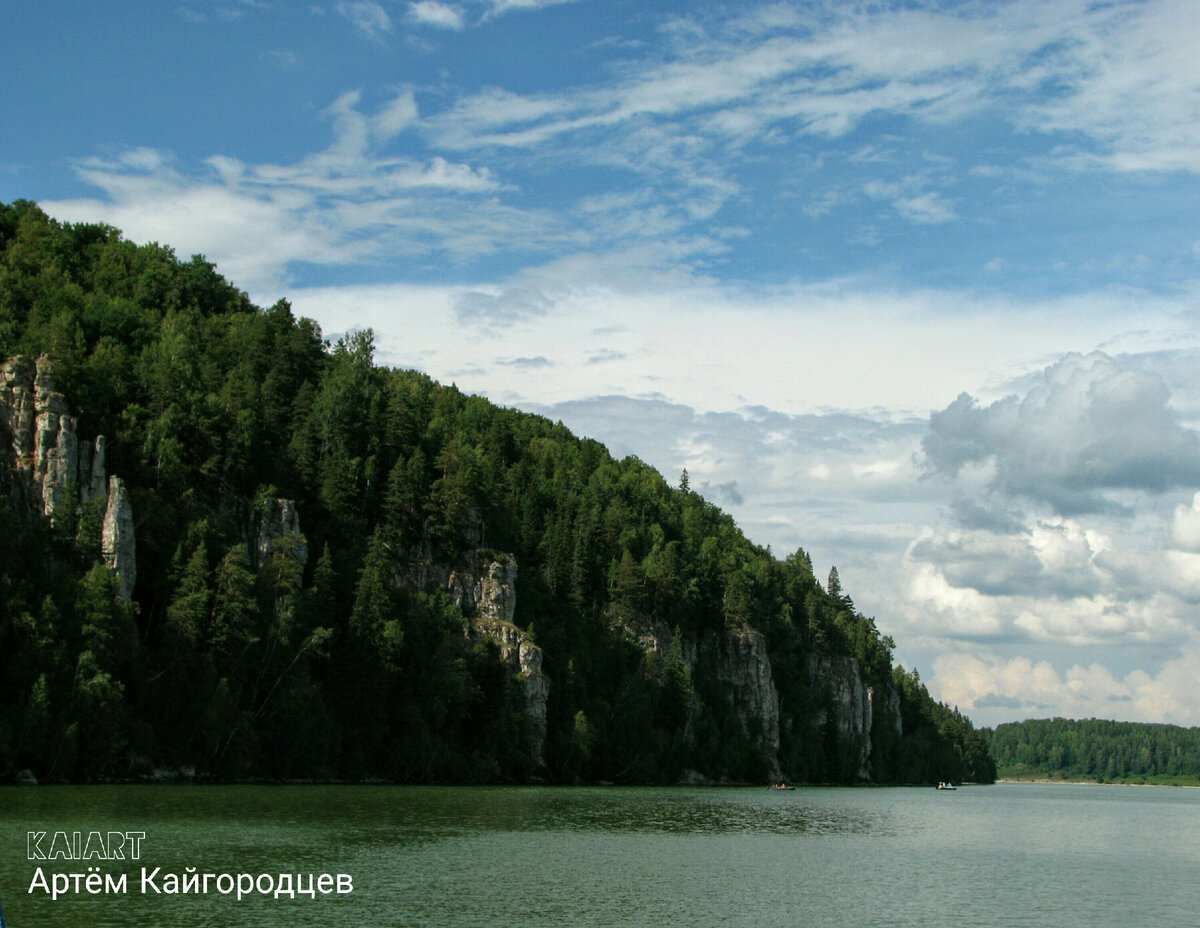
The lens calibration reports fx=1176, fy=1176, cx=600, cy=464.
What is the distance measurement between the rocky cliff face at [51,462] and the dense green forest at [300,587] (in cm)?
40

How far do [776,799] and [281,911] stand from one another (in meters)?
91.5

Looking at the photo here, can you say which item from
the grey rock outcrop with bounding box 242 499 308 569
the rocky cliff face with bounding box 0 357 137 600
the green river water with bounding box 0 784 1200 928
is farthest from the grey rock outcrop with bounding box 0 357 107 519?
the green river water with bounding box 0 784 1200 928

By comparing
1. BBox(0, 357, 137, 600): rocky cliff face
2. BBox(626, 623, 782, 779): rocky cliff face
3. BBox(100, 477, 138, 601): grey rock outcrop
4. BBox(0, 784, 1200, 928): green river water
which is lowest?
BBox(0, 784, 1200, 928): green river water

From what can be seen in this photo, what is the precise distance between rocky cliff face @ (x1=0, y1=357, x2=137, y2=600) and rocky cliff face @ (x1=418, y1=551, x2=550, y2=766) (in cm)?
3909

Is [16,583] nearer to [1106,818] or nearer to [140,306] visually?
[140,306]

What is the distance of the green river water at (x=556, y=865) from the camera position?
40.5m

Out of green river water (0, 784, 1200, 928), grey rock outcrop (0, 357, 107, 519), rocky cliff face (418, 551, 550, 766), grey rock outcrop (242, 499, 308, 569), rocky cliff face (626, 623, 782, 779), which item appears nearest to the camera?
green river water (0, 784, 1200, 928)

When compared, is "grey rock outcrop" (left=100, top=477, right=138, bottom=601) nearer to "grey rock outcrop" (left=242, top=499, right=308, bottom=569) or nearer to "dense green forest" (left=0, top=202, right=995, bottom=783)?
"dense green forest" (left=0, top=202, right=995, bottom=783)

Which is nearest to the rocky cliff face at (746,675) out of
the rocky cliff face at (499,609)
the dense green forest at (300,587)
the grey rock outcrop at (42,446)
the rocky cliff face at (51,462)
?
the dense green forest at (300,587)

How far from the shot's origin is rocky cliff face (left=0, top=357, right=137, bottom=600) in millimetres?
94125

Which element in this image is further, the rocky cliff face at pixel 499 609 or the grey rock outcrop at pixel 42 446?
the rocky cliff face at pixel 499 609

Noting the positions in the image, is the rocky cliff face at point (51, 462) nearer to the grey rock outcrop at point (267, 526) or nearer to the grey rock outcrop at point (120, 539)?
the grey rock outcrop at point (120, 539)

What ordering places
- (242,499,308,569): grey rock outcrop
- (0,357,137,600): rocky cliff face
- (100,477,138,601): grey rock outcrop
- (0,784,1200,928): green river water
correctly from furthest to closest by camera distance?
(242,499,308,569): grey rock outcrop → (0,357,137,600): rocky cliff face → (100,477,138,601): grey rock outcrop → (0,784,1200,928): green river water

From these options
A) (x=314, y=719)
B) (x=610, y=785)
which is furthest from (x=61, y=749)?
(x=610, y=785)
